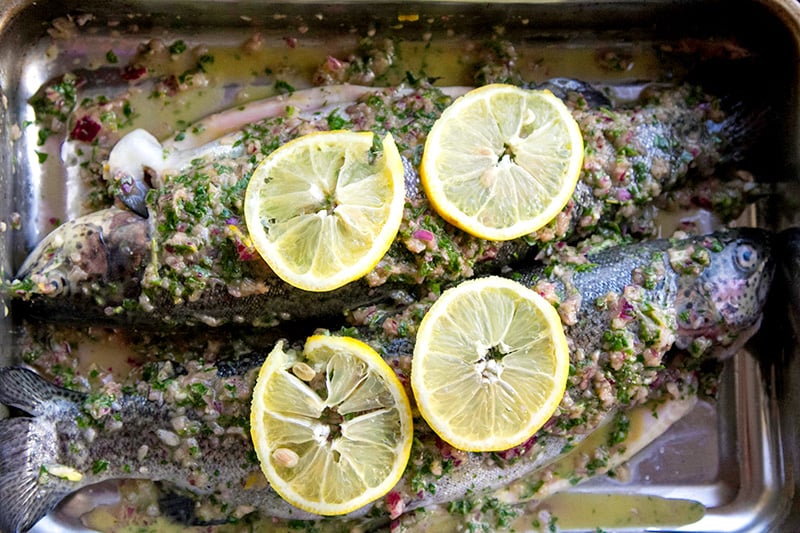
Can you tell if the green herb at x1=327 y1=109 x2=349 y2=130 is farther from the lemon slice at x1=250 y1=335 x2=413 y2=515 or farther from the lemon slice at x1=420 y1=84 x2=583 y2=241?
the lemon slice at x1=250 y1=335 x2=413 y2=515

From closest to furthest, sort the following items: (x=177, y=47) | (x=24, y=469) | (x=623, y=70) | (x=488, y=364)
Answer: (x=488, y=364) → (x=24, y=469) → (x=177, y=47) → (x=623, y=70)

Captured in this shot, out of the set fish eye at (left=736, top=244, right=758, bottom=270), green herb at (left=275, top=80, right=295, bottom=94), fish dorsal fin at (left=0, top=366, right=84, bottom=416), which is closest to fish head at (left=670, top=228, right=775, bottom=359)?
fish eye at (left=736, top=244, right=758, bottom=270)

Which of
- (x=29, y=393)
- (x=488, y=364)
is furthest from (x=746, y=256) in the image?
(x=29, y=393)

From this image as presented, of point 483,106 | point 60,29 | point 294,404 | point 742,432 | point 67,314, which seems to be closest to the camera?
point 294,404

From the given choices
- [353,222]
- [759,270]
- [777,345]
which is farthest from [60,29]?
[777,345]

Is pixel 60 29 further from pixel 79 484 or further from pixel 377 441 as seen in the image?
pixel 377 441

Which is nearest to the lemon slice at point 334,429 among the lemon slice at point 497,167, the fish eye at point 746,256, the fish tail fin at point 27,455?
the lemon slice at point 497,167

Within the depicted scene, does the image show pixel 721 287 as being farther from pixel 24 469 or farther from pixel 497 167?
pixel 24 469
